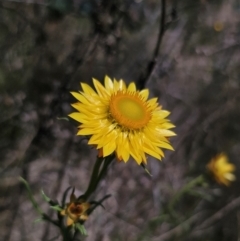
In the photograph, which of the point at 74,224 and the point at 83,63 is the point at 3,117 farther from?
the point at 74,224

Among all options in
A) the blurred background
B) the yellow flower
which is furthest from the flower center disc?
the yellow flower

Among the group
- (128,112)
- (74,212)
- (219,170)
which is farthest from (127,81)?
(74,212)

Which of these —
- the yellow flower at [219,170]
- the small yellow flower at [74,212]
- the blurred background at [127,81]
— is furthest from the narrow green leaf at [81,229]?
the yellow flower at [219,170]

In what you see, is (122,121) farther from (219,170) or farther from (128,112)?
(219,170)

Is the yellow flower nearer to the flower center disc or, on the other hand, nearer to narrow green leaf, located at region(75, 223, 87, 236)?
the flower center disc

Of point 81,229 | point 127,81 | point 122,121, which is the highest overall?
point 127,81

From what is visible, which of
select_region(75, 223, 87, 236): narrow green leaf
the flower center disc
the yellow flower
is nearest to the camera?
select_region(75, 223, 87, 236): narrow green leaf
